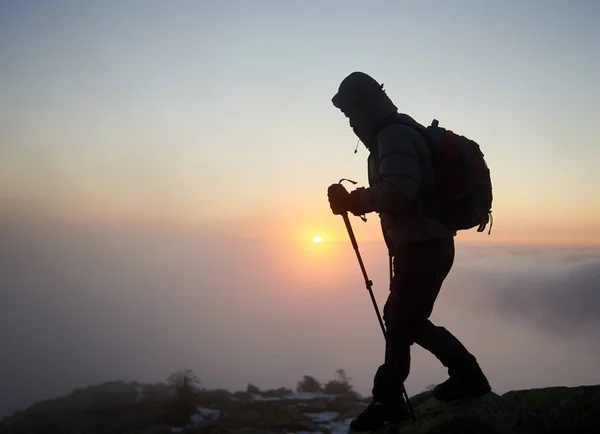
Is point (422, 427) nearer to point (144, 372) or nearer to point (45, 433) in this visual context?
point (45, 433)

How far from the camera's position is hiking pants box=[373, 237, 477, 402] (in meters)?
6.16

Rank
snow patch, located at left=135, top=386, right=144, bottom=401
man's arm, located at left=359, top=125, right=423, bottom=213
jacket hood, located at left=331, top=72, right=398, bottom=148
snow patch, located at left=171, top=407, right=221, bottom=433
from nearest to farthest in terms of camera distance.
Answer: man's arm, located at left=359, top=125, right=423, bottom=213 < jacket hood, located at left=331, top=72, right=398, bottom=148 < snow patch, located at left=171, top=407, right=221, bottom=433 < snow patch, located at left=135, top=386, right=144, bottom=401

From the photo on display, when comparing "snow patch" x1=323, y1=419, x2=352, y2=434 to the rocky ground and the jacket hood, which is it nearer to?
the rocky ground

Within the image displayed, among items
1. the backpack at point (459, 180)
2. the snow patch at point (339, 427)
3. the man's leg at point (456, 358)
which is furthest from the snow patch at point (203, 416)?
the backpack at point (459, 180)

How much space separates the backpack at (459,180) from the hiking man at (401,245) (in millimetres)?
121

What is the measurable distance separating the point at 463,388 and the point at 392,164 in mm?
3401

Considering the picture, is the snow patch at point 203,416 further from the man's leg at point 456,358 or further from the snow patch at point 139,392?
the man's leg at point 456,358

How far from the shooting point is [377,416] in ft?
21.6

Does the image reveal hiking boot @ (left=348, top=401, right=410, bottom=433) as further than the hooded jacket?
Yes

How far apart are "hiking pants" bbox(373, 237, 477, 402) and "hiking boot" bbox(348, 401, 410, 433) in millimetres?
121

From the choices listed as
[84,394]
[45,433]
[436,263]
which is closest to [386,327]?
[436,263]

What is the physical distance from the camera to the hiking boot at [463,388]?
649 centimetres

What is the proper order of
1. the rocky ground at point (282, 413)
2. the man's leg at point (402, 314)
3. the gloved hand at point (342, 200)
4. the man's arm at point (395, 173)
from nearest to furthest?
1. the man's arm at point (395, 173)
2. the gloved hand at point (342, 200)
3. the man's leg at point (402, 314)
4. the rocky ground at point (282, 413)

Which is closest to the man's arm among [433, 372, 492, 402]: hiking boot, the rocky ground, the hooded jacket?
the hooded jacket
